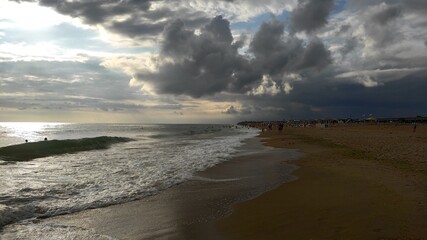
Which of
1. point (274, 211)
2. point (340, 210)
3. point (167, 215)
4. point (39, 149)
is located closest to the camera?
point (340, 210)

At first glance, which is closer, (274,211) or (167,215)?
(274,211)

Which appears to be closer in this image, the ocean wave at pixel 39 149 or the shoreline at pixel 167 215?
the shoreline at pixel 167 215

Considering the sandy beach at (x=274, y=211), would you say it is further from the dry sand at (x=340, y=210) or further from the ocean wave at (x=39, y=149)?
the ocean wave at (x=39, y=149)

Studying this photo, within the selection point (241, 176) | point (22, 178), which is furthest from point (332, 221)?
point (22, 178)

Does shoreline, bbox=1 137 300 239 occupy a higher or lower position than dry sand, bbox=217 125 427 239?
lower

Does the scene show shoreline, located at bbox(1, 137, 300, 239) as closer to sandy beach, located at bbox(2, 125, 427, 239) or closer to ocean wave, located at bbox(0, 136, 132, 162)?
sandy beach, located at bbox(2, 125, 427, 239)

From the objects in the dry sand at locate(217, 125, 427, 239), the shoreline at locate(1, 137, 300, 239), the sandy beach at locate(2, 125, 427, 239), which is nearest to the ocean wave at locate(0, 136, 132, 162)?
the shoreline at locate(1, 137, 300, 239)

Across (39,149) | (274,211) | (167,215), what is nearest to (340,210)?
(274,211)

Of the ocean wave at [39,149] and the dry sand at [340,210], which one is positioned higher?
the dry sand at [340,210]

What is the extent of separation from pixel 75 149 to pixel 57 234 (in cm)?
3116

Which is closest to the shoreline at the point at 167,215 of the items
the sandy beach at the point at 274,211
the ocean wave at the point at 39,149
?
the sandy beach at the point at 274,211

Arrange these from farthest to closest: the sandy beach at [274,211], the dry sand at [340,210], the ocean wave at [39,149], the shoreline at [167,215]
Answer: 1. the ocean wave at [39,149]
2. the shoreline at [167,215]
3. the sandy beach at [274,211]
4. the dry sand at [340,210]

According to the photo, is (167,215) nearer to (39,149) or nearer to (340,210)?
(340,210)

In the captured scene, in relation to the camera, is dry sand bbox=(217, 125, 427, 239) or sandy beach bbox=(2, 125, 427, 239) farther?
sandy beach bbox=(2, 125, 427, 239)
